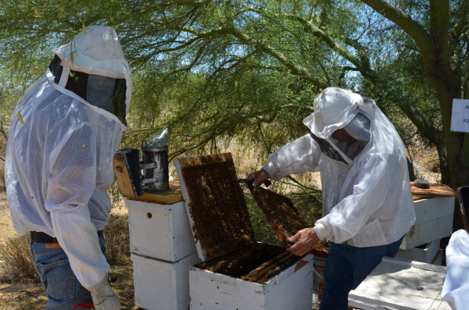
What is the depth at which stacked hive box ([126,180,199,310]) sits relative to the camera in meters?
2.68

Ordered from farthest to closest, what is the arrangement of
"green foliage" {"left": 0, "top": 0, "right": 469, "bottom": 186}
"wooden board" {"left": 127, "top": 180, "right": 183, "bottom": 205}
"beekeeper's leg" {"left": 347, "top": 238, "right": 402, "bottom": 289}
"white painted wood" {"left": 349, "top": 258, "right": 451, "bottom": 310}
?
"green foliage" {"left": 0, "top": 0, "right": 469, "bottom": 186} → "wooden board" {"left": 127, "top": 180, "right": 183, "bottom": 205} → "beekeeper's leg" {"left": 347, "top": 238, "right": 402, "bottom": 289} → "white painted wood" {"left": 349, "top": 258, "right": 451, "bottom": 310}

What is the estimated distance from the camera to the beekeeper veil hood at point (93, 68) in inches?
77.1

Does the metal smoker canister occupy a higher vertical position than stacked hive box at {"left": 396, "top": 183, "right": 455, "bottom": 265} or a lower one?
higher

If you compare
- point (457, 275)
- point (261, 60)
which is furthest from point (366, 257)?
point (261, 60)

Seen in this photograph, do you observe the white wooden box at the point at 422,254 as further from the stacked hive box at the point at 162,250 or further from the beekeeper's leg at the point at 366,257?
the stacked hive box at the point at 162,250

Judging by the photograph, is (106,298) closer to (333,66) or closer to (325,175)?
(325,175)

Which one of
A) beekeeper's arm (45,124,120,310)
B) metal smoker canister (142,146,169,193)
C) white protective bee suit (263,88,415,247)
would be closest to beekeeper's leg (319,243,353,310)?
white protective bee suit (263,88,415,247)

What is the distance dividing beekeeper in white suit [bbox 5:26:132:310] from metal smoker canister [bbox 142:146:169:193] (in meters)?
0.59

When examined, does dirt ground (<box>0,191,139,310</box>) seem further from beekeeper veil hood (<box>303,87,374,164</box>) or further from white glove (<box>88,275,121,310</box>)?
beekeeper veil hood (<box>303,87,374,164</box>)

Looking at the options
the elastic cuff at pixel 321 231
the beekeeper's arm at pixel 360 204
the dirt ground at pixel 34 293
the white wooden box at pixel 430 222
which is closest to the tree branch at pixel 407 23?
the white wooden box at pixel 430 222

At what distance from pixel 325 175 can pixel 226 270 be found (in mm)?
936

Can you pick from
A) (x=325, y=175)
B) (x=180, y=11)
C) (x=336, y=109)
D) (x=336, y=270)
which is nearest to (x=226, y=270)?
(x=336, y=270)

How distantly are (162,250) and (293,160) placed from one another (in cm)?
118

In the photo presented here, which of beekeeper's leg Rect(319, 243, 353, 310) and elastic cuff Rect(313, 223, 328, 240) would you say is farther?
beekeeper's leg Rect(319, 243, 353, 310)
